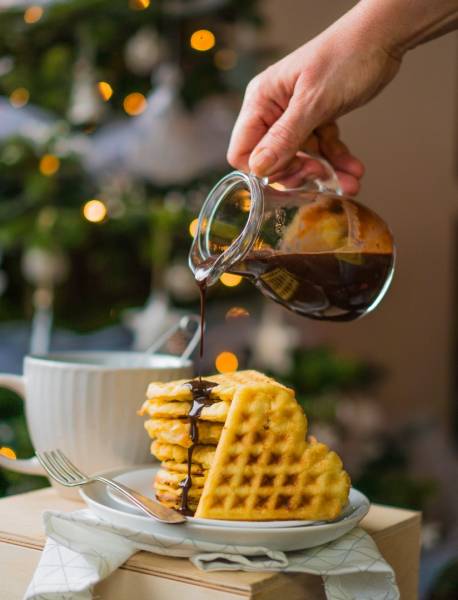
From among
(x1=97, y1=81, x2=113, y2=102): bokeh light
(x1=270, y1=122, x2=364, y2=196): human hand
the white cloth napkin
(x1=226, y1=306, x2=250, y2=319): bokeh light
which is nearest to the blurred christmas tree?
(x1=97, y1=81, x2=113, y2=102): bokeh light

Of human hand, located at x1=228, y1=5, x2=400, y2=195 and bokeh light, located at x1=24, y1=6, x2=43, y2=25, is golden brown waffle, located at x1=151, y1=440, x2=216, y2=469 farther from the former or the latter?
bokeh light, located at x1=24, y1=6, x2=43, y2=25

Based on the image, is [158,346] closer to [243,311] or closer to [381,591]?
[381,591]

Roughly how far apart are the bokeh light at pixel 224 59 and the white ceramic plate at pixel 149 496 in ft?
5.68

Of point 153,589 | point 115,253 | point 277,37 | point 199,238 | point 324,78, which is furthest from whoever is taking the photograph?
point 277,37

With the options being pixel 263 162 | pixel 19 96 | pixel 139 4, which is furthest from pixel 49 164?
pixel 263 162

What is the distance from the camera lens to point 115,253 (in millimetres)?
2355

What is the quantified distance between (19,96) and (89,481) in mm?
1734

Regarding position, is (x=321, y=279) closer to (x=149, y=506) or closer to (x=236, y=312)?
(x=149, y=506)

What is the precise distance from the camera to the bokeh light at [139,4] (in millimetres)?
2311

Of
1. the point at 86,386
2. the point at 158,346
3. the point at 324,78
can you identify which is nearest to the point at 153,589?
the point at 86,386

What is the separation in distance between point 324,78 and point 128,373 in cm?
43

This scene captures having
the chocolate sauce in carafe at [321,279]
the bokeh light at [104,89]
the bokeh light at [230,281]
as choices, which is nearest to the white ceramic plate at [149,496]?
the chocolate sauce in carafe at [321,279]

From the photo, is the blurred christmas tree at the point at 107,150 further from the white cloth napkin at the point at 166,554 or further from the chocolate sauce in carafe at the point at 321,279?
the white cloth napkin at the point at 166,554

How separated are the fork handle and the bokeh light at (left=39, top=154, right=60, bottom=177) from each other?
150cm
